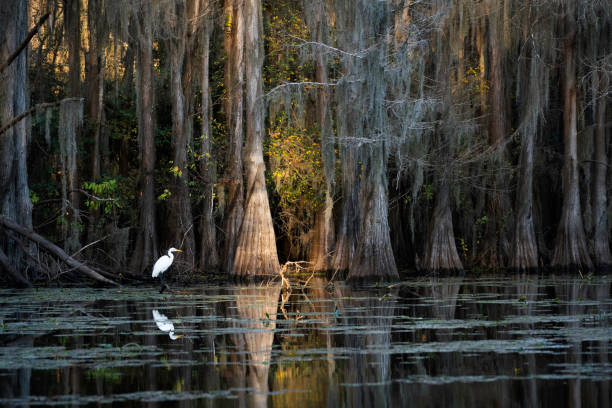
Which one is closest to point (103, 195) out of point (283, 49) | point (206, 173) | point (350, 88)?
point (206, 173)

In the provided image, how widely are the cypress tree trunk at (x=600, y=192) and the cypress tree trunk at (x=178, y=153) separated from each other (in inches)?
414

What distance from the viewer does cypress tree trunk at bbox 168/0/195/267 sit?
22328mm

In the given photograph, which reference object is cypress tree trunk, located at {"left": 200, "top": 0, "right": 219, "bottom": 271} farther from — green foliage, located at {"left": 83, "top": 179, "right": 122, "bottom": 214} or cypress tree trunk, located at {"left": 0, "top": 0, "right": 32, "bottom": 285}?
cypress tree trunk, located at {"left": 0, "top": 0, "right": 32, "bottom": 285}

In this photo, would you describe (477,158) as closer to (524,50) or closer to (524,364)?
(524,50)

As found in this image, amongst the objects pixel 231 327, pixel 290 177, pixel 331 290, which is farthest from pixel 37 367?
pixel 290 177

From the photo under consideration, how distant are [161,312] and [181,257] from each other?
9.78 m

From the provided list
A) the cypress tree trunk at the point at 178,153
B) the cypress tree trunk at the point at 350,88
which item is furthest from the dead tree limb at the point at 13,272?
the cypress tree trunk at the point at 350,88

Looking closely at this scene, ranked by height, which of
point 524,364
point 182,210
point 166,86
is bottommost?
point 524,364

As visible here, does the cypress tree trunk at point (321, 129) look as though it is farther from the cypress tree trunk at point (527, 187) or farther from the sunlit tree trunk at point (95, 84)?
the sunlit tree trunk at point (95, 84)

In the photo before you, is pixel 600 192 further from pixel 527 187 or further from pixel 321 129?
pixel 321 129

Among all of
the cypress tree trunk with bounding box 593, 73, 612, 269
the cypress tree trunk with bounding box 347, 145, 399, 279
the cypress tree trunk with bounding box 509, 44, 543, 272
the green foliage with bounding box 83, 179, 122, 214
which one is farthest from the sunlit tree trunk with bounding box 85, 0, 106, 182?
the cypress tree trunk with bounding box 593, 73, 612, 269

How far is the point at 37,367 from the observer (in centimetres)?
697

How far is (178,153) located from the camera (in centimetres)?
2269

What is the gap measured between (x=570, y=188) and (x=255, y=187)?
28.0ft
